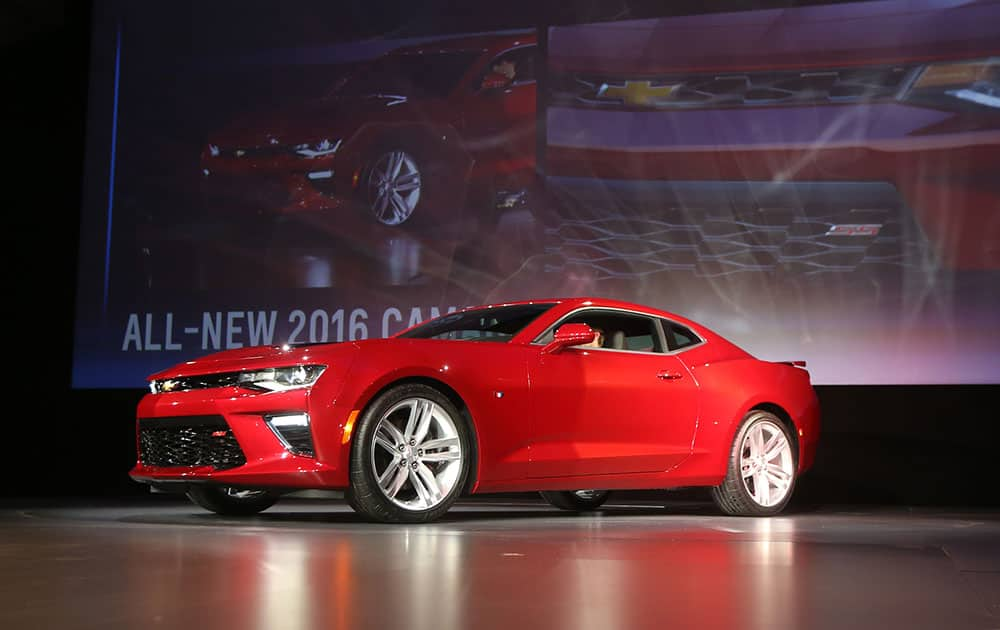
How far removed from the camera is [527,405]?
5375 millimetres

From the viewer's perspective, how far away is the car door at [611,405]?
5453mm

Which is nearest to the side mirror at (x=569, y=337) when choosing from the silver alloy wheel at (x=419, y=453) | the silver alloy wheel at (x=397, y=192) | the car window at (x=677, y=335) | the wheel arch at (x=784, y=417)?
the silver alloy wheel at (x=419, y=453)

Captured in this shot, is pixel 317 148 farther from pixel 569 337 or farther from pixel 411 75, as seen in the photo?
pixel 569 337

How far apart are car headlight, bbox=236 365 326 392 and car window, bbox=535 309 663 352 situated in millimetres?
1638

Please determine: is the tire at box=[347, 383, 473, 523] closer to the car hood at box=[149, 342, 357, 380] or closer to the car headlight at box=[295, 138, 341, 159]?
the car hood at box=[149, 342, 357, 380]

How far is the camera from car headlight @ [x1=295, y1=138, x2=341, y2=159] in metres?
8.80

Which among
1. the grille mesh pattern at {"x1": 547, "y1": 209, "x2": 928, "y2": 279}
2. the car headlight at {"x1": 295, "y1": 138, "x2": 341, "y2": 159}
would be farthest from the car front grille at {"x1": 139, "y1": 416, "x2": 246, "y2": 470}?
the car headlight at {"x1": 295, "y1": 138, "x2": 341, "y2": 159}

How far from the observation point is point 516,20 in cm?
859

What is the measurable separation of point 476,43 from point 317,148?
1.51 metres

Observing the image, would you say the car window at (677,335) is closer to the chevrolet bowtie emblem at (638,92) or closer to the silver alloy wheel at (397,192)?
the chevrolet bowtie emblem at (638,92)

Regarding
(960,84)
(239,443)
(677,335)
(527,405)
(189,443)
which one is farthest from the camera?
(960,84)

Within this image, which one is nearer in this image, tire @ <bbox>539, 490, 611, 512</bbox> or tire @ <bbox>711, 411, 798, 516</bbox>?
tire @ <bbox>711, 411, 798, 516</bbox>

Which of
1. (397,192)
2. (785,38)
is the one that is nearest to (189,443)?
(397,192)

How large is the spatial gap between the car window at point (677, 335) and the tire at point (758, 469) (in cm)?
54
